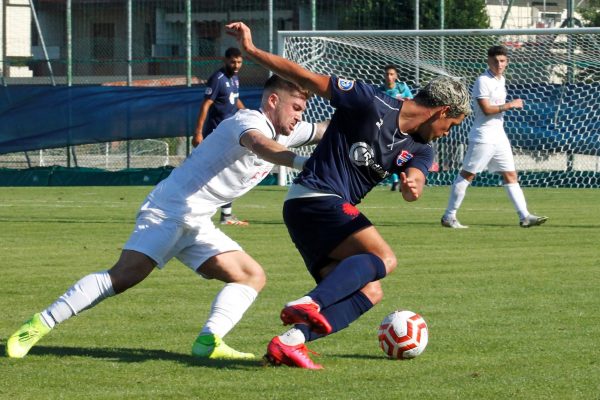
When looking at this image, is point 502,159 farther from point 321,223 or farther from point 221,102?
point 321,223

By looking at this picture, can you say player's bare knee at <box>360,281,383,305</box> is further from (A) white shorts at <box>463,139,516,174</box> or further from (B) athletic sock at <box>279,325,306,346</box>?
(A) white shorts at <box>463,139,516,174</box>

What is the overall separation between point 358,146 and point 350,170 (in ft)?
0.50

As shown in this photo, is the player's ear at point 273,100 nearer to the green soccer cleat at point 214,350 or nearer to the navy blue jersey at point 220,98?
the green soccer cleat at point 214,350

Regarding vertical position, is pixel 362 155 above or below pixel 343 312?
above

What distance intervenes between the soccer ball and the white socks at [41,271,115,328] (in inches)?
56.9

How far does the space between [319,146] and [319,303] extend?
93 centimetres

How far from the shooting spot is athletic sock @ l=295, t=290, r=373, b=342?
604 centimetres

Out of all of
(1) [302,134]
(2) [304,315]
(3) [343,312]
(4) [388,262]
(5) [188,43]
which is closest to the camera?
(2) [304,315]

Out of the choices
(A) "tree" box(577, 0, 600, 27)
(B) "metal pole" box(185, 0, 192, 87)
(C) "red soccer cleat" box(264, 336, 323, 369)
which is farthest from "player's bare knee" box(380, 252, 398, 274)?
(A) "tree" box(577, 0, 600, 27)

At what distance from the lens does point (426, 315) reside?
7930mm

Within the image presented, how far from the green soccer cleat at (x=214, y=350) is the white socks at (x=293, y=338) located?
0.45 meters

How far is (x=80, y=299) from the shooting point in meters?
6.32

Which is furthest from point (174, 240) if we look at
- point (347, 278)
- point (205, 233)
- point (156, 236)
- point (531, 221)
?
point (531, 221)

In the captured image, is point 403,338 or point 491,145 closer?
point 403,338
